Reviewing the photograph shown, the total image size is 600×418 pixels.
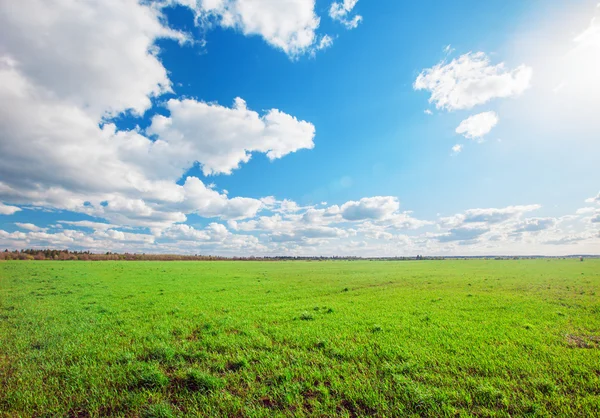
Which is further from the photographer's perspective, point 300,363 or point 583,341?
point 583,341

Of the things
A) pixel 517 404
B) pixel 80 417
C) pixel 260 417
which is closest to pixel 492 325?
pixel 517 404

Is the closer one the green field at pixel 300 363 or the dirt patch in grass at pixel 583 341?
the green field at pixel 300 363

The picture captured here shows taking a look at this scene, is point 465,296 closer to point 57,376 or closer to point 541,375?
point 541,375

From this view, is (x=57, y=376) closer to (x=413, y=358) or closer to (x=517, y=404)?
(x=413, y=358)

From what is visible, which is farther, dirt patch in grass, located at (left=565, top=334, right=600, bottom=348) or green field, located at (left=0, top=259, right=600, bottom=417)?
dirt patch in grass, located at (left=565, top=334, right=600, bottom=348)

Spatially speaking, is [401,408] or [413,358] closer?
[401,408]

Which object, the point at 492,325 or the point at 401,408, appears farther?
the point at 492,325

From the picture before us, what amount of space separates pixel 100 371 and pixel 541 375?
12116mm

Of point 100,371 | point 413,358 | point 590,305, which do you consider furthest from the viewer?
point 590,305

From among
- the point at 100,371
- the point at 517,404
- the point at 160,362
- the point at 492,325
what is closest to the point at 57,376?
the point at 100,371

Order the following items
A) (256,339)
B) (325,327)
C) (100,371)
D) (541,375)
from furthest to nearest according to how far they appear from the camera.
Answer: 1. (325,327)
2. (256,339)
3. (100,371)
4. (541,375)

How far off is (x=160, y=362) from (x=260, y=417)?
4.37 m

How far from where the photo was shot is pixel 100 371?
7.43 m

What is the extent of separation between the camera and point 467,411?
543 centimetres
